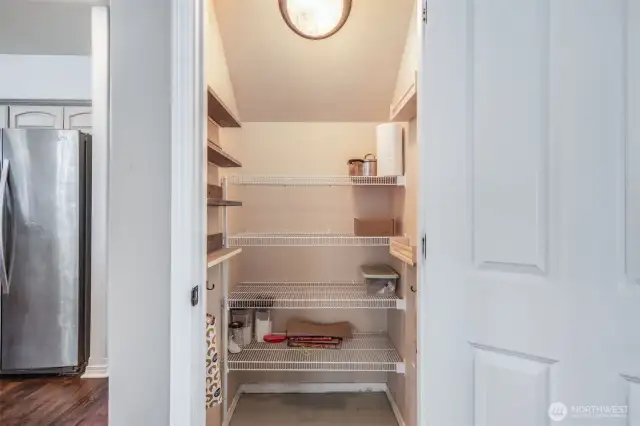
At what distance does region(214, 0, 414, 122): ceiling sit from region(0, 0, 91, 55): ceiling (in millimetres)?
1421

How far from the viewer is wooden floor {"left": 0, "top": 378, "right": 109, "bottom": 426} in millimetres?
2146

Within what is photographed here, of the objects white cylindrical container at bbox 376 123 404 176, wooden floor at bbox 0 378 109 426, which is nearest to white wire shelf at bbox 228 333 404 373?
wooden floor at bbox 0 378 109 426

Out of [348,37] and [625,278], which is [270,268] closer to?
[348,37]

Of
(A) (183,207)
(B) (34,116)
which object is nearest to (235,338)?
(A) (183,207)

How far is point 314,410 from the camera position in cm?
227

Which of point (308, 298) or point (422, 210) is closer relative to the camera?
point (422, 210)

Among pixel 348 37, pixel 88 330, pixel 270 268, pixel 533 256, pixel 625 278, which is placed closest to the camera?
pixel 625 278

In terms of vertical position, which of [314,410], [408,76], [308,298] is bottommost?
[314,410]

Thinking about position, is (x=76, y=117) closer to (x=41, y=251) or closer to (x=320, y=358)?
(x=41, y=251)

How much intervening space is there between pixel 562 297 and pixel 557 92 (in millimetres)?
478

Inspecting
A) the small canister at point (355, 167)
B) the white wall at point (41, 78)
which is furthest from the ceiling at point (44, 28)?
the small canister at point (355, 167)

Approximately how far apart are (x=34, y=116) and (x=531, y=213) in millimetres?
3701

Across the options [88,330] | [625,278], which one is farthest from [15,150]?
[625,278]

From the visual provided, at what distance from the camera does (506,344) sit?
3.22 ft
